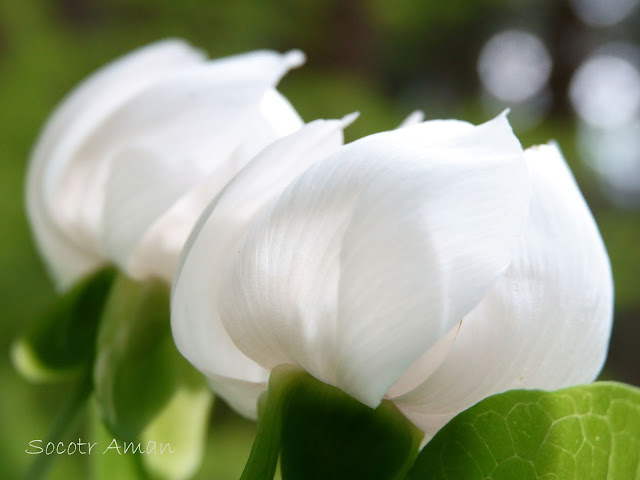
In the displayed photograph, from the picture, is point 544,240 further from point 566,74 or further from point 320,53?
point 566,74

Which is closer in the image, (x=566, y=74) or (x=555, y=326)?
(x=555, y=326)

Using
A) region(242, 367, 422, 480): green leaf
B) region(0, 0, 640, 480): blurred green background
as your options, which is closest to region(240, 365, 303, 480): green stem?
region(242, 367, 422, 480): green leaf

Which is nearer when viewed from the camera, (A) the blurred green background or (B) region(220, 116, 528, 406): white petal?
(B) region(220, 116, 528, 406): white petal

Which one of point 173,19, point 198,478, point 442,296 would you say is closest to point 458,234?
point 442,296

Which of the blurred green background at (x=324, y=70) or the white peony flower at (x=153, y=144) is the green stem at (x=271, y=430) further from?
the blurred green background at (x=324, y=70)

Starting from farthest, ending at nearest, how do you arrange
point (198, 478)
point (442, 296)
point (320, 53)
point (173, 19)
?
point (320, 53) < point (173, 19) < point (198, 478) < point (442, 296)

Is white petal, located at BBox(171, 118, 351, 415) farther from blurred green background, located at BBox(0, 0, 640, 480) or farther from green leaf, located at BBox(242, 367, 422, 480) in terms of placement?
blurred green background, located at BBox(0, 0, 640, 480)

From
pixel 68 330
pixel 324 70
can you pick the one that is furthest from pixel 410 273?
pixel 324 70

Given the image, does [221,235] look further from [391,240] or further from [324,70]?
[324,70]
